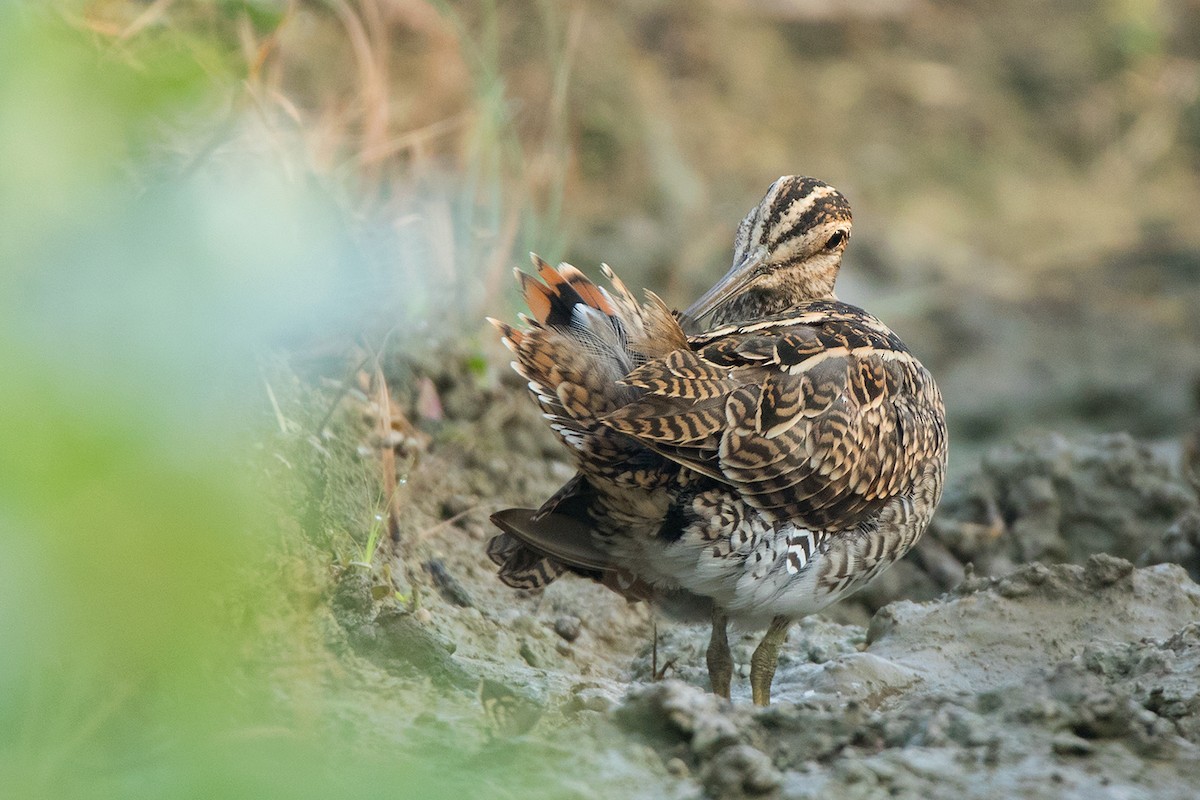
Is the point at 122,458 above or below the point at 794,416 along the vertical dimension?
below

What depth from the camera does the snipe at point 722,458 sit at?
366cm

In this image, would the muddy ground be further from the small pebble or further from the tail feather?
the tail feather

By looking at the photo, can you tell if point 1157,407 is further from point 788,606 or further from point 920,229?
point 788,606

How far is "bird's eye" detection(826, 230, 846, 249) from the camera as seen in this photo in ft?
15.5

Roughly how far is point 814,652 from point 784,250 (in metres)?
1.31

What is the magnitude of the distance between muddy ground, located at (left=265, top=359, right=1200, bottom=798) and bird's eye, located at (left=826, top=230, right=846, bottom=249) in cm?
116

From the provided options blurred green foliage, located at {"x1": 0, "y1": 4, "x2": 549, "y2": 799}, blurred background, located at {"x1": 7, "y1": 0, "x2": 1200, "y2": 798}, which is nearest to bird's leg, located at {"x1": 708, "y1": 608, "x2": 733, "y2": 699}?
blurred background, located at {"x1": 7, "y1": 0, "x2": 1200, "y2": 798}

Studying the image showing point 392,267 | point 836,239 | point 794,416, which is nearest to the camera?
point 794,416

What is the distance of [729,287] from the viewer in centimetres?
456

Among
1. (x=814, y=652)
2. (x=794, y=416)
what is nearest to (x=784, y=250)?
(x=794, y=416)

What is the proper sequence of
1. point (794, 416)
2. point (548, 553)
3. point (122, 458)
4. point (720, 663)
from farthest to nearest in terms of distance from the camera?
point (720, 663) < point (548, 553) < point (794, 416) < point (122, 458)

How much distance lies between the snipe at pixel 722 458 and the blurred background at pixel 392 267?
54 cm

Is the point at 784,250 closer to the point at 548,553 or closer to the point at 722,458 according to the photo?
the point at 722,458

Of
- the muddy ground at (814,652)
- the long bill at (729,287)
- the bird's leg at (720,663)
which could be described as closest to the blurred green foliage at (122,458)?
the muddy ground at (814,652)
